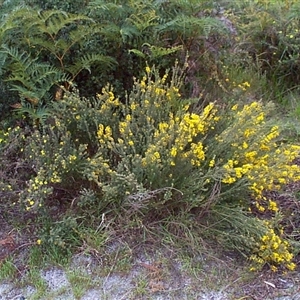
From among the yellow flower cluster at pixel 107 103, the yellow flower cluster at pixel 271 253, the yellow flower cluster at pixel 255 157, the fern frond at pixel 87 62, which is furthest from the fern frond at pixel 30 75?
the yellow flower cluster at pixel 271 253

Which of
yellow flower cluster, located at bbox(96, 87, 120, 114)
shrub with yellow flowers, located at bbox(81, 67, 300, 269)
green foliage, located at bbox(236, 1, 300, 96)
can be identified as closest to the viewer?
shrub with yellow flowers, located at bbox(81, 67, 300, 269)

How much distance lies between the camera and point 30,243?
3600 mm

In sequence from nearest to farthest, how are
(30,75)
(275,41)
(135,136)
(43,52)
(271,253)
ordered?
(271,253) → (135,136) → (30,75) → (43,52) → (275,41)

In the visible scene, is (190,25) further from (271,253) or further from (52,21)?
(271,253)

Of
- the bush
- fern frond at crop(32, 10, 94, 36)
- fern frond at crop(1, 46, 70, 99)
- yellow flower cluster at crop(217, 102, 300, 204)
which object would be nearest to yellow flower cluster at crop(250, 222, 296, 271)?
the bush

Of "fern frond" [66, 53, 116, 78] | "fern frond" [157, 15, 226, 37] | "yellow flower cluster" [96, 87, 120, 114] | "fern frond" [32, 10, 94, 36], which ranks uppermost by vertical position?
"fern frond" [32, 10, 94, 36]

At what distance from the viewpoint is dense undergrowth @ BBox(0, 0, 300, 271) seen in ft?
11.6

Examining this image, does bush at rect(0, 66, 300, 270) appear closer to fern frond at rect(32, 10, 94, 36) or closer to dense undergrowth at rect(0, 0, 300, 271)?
dense undergrowth at rect(0, 0, 300, 271)

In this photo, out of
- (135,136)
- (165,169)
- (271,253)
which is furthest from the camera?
(135,136)

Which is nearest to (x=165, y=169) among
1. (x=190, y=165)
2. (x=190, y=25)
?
(x=190, y=165)

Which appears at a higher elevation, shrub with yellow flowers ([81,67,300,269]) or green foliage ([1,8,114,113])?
green foliage ([1,8,114,113])

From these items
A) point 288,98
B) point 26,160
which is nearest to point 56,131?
point 26,160

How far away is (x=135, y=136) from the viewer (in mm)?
3734

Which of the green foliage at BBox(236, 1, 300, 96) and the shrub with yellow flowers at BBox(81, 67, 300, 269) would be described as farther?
the green foliage at BBox(236, 1, 300, 96)
